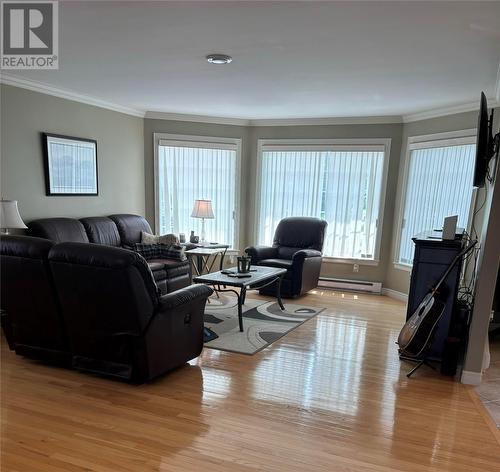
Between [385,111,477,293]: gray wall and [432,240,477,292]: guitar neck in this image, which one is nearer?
[432,240,477,292]: guitar neck

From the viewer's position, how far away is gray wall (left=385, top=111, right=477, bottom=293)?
4.69m

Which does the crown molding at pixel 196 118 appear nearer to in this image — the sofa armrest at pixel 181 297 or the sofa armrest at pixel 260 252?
the sofa armrest at pixel 260 252

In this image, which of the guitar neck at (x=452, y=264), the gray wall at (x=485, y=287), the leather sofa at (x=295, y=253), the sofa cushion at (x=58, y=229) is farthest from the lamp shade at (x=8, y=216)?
the gray wall at (x=485, y=287)

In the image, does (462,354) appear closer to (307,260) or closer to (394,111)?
(307,260)

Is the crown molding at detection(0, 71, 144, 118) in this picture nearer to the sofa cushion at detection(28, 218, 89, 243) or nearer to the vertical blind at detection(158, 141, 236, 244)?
the vertical blind at detection(158, 141, 236, 244)

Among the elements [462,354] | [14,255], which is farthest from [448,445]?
[14,255]

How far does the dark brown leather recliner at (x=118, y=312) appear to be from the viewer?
2504 millimetres

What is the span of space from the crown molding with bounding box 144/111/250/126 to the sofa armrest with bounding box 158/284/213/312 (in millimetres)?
3766

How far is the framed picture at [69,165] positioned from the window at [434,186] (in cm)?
442

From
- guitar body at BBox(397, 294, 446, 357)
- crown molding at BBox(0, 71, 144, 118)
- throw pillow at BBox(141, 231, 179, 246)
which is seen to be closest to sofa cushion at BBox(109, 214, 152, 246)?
throw pillow at BBox(141, 231, 179, 246)

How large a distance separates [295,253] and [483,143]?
272 cm

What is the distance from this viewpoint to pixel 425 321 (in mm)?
3188

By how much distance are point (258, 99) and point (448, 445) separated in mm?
3979

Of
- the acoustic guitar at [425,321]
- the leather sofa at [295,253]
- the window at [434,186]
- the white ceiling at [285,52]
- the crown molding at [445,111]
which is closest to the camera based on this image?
the white ceiling at [285,52]
